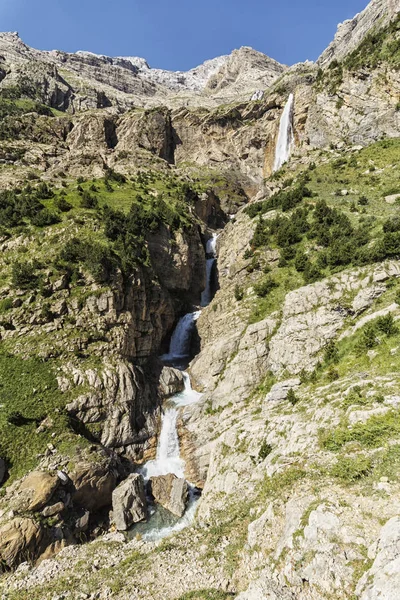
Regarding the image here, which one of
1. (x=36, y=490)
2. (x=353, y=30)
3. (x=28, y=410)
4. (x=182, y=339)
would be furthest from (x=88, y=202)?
(x=353, y=30)

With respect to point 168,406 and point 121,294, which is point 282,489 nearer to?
point 168,406

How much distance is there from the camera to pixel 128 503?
25.0 m

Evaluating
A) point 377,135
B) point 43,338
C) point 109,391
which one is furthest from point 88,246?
point 377,135

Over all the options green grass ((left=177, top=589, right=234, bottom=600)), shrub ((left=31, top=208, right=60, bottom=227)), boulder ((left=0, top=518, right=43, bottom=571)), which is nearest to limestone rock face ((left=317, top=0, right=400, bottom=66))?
shrub ((left=31, top=208, right=60, bottom=227))

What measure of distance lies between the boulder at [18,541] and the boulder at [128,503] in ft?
19.5

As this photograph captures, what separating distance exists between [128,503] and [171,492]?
3887 mm

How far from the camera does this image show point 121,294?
39406 millimetres

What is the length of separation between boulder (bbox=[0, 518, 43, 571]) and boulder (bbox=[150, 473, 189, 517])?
9903 mm

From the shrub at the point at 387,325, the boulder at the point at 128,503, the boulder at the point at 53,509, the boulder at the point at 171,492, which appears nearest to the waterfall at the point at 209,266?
the boulder at the point at 171,492

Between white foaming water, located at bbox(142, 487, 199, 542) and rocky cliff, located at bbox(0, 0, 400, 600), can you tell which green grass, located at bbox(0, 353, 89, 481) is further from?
white foaming water, located at bbox(142, 487, 199, 542)

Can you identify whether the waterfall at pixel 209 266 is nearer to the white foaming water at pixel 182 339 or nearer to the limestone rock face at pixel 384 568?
the white foaming water at pixel 182 339

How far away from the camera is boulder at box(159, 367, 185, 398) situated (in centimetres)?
3809

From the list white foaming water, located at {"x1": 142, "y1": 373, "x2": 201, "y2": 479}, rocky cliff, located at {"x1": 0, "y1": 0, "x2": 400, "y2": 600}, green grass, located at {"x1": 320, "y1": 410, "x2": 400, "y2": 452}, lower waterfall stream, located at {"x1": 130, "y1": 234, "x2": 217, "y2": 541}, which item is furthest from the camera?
white foaming water, located at {"x1": 142, "y1": 373, "x2": 201, "y2": 479}

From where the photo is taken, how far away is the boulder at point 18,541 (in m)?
19.2
